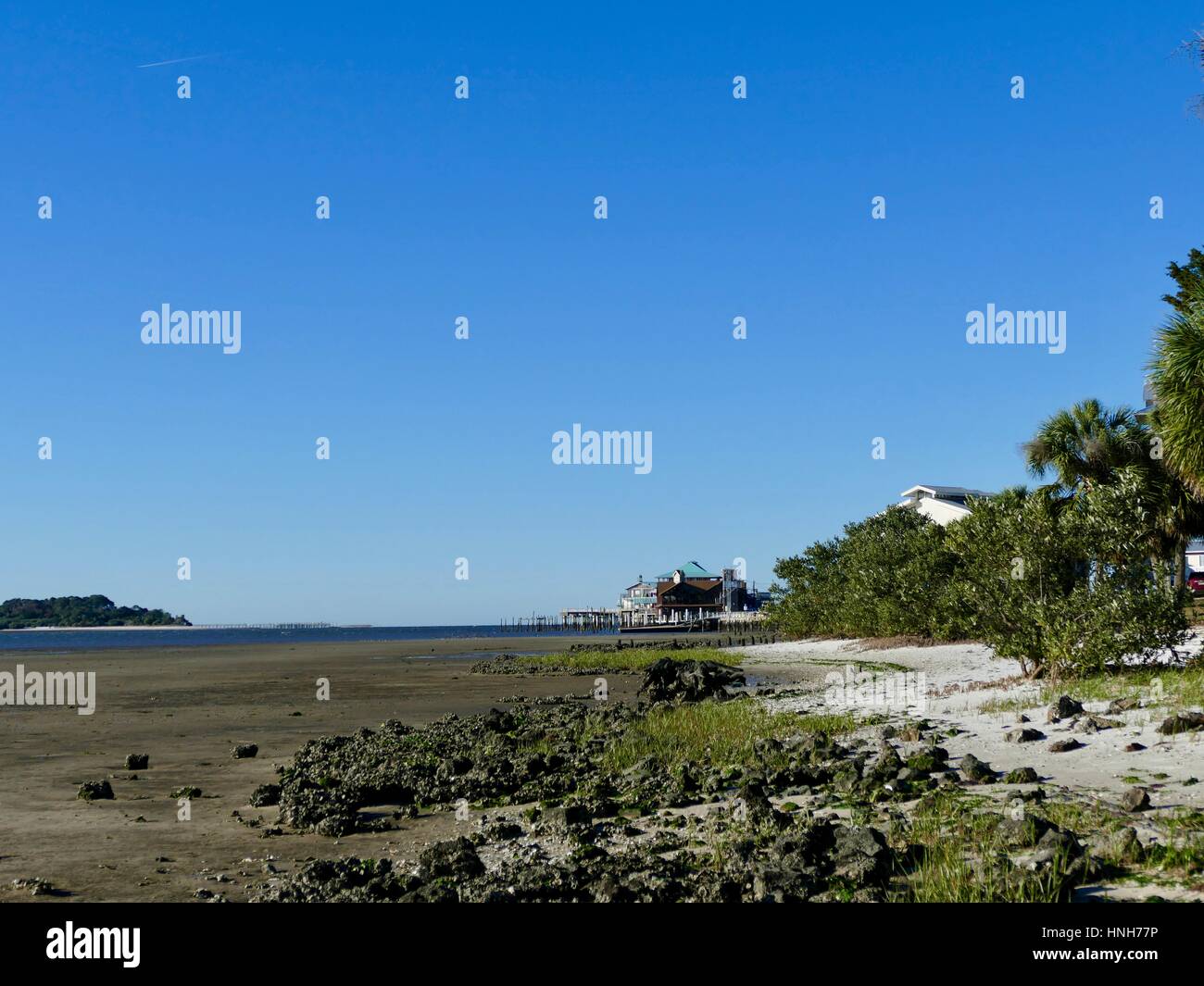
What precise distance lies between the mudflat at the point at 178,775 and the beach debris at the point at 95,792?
0.66ft

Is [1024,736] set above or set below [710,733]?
above

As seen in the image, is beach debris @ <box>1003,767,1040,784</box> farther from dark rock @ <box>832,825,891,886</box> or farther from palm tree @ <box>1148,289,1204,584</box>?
palm tree @ <box>1148,289,1204,584</box>

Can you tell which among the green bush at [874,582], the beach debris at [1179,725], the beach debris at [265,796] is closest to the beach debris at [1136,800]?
the beach debris at [1179,725]

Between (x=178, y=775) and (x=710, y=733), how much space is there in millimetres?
11042

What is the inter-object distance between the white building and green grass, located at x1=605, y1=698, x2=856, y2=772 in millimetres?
66520

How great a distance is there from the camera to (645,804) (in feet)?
47.5

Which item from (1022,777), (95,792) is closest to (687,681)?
(95,792)

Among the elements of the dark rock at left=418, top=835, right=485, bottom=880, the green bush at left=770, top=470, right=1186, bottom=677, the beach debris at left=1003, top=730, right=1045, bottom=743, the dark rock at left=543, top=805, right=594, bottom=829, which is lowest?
the dark rock at left=543, top=805, right=594, bottom=829

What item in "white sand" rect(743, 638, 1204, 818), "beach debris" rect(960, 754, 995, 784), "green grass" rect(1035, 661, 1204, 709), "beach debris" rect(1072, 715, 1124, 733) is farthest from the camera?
"green grass" rect(1035, 661, 1204, 709)

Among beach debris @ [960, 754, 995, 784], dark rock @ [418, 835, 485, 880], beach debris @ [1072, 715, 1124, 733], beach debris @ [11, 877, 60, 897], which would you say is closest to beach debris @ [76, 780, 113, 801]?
beach debris @ [11, 877, 60, 897]

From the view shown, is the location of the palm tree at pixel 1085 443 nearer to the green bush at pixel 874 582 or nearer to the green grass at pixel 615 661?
the green bush at pixel 874 582

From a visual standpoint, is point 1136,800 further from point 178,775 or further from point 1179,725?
point 178,775

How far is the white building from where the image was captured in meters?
92.6
